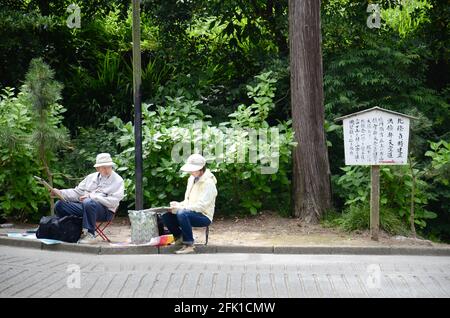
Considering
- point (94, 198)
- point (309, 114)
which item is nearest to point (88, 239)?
point (94, 198)

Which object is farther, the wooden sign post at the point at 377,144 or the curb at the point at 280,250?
the wooden sign post at the point at 377,144

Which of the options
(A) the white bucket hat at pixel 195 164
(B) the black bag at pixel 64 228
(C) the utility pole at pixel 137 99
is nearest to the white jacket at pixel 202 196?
(A) the white bucket hat at pixel 195 164

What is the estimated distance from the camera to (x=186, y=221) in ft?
36.8

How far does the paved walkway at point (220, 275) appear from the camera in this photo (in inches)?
325

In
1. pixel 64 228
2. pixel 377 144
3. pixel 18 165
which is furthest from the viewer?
pixel 18 165

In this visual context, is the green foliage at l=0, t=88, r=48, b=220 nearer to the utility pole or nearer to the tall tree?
the tall tree

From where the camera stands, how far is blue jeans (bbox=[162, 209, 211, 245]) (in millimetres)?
11227

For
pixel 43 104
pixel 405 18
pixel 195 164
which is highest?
pixel 405 18

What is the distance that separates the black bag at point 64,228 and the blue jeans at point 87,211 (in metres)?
0.12

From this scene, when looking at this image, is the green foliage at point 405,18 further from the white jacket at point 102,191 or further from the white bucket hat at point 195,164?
the white jacket at point 102,191

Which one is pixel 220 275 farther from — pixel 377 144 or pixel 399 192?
pixel 399 192

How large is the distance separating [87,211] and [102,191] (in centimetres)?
43

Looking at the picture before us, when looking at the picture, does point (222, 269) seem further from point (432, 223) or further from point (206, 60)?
point (206, 60)

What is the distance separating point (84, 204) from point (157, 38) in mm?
8263
